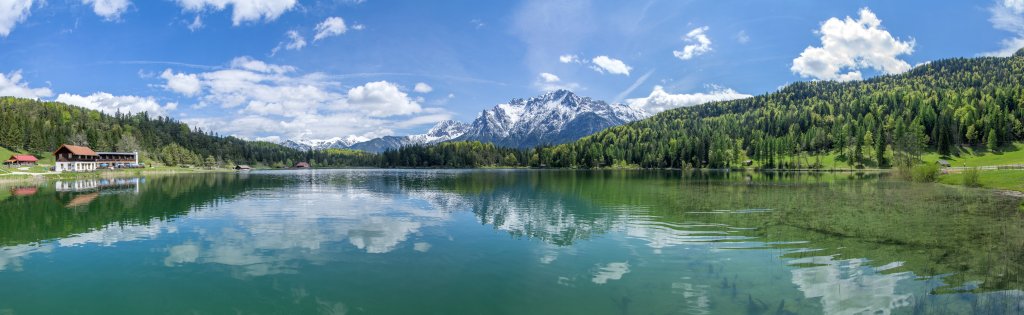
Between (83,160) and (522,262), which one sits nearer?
(522,262)

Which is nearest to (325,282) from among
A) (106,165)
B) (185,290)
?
(185,290)

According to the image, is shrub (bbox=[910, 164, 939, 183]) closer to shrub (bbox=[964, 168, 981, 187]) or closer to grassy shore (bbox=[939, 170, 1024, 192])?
grassy shore (bbox=[939, 170, 1024, 192])

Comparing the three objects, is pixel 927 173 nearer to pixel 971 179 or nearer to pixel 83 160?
pixel 971 179

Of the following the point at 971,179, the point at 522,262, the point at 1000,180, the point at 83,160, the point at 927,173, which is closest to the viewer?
the point at 522,262

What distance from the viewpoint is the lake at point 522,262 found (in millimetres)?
16641

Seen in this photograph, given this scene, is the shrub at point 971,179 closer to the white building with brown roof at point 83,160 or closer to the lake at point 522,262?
the lake at point 522,262

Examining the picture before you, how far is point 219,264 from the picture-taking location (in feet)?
76.4

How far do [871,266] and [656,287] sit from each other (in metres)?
11.2

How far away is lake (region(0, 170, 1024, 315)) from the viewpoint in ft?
54.6

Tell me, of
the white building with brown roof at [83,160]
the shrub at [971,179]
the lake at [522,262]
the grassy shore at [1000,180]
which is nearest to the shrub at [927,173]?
the grassy shore at [1000,180]

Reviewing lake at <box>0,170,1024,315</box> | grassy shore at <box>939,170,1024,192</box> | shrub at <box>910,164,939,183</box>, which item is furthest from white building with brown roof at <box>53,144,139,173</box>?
shrub at <box>910,164,939,183</box>

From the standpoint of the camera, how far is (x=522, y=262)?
23562 mm

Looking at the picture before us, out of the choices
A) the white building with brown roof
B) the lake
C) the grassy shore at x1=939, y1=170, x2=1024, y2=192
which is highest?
the white building with brown roof

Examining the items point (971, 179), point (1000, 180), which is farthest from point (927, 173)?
point (1000, 180)
